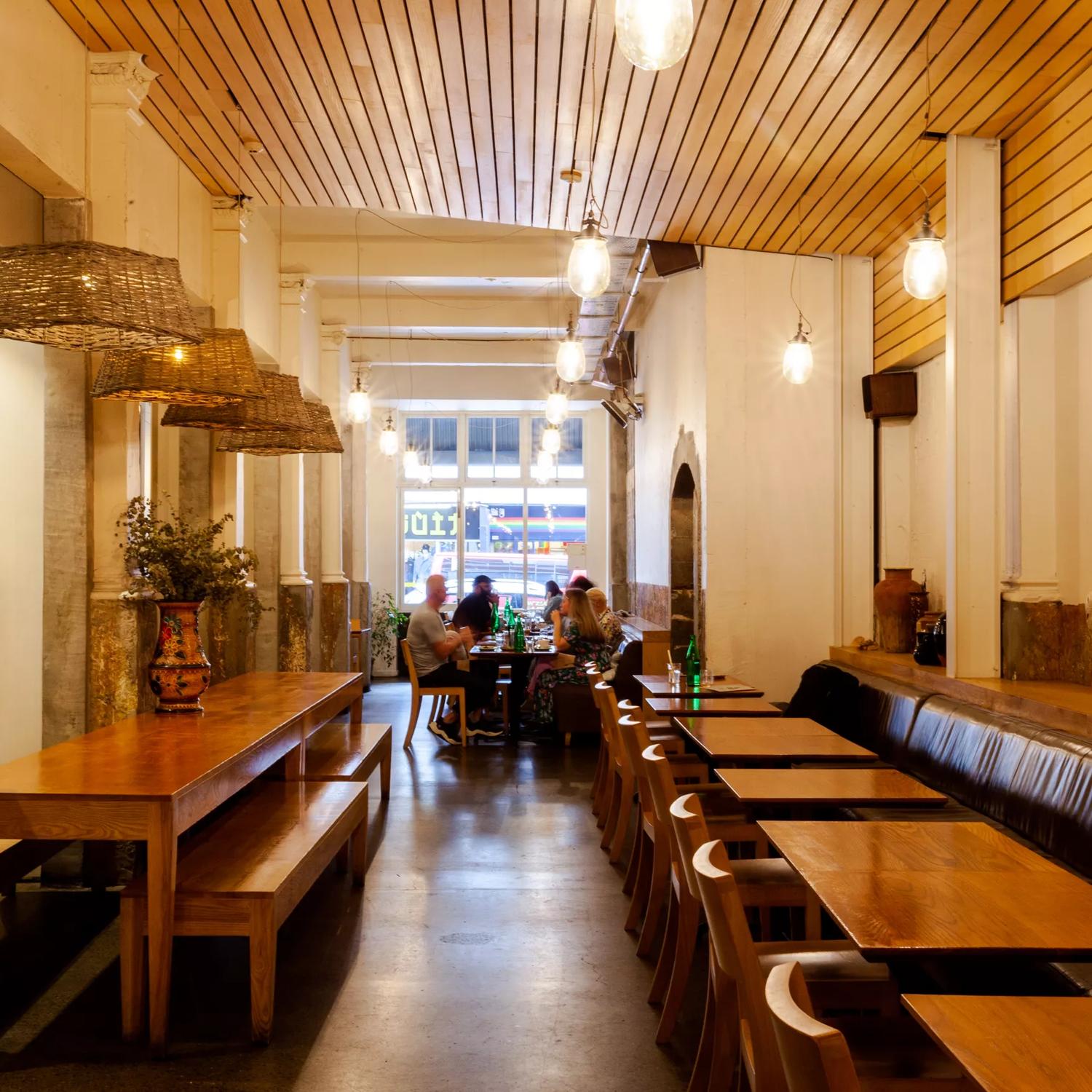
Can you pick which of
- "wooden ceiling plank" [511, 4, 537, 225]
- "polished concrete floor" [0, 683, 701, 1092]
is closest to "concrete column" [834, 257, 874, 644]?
"wooden ceiling plank" [511, 4, 537, 225]

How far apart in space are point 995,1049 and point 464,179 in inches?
231

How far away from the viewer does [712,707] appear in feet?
20.0

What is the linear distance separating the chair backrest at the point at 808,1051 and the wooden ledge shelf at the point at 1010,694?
325 cm

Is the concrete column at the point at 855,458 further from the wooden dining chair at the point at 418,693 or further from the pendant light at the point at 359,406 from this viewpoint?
the pendant light at the point at 359,406

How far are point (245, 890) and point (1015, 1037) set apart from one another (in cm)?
234

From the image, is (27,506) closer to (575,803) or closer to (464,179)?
(464,179)

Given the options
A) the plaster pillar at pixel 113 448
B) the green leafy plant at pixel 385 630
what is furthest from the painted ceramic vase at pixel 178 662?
the green leafy plant at pixel 385 630

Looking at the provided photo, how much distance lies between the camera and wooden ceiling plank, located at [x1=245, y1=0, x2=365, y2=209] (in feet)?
15.5

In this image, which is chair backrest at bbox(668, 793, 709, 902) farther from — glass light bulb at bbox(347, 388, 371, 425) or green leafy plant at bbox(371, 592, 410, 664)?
green leafy plant at bbox(371, 592, 410, 664)

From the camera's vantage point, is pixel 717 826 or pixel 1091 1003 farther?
pixel 717 826

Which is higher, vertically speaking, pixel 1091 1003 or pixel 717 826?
pixel 1091 1003

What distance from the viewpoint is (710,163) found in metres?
6.27

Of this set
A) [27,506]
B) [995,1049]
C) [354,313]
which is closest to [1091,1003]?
[995,1049]

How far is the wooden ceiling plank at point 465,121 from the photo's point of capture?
468 centimetres
